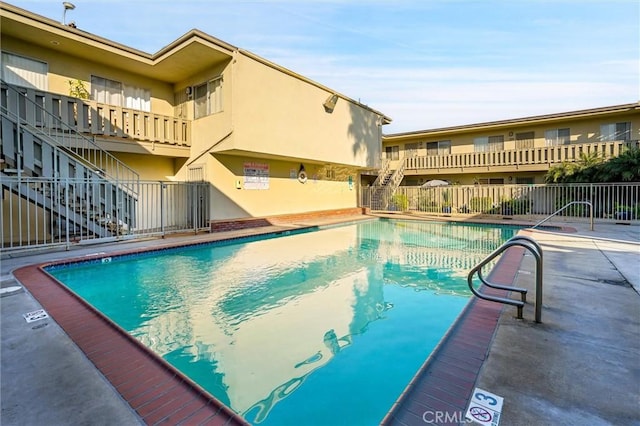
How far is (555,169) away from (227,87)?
16.2 meters

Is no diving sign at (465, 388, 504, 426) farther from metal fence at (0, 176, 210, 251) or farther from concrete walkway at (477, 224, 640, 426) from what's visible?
metal fence at (0, 176, 210, 251)

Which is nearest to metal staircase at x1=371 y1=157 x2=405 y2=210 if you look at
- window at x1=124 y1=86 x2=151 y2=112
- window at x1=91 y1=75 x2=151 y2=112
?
window at x1=124 y1=86 x2=151 y2=112

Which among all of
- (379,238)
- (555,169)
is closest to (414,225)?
(379,238)

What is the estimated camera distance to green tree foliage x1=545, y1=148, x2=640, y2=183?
44.8 ft

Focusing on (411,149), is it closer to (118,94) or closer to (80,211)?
(118,94)

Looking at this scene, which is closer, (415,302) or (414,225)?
(415,302)

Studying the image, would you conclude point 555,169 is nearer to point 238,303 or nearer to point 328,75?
point 328,75

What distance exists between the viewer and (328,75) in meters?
17.5

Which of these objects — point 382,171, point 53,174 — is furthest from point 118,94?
point 382,171

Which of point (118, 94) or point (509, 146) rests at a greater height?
point (118, 94)

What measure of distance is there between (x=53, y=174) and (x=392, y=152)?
2171cm

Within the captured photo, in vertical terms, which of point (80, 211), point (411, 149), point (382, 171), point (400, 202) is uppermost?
point (411, 149)

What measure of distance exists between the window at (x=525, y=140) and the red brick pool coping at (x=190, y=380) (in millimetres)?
19951

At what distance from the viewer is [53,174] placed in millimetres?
8156
